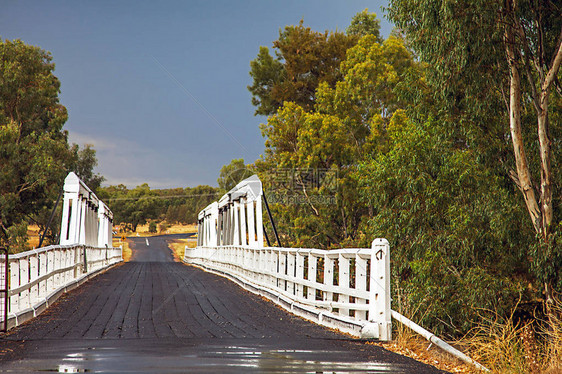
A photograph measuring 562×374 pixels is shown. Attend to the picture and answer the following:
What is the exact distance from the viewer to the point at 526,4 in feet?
50.6

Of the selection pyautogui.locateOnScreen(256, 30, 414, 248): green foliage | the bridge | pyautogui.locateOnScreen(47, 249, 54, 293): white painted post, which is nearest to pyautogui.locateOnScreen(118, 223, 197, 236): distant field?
pyautogui.locateOnScreen(256, 30, 414, 248): green foliage

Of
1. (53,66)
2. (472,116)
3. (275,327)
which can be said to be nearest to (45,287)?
(275,327)

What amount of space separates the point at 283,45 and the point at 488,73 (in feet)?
110

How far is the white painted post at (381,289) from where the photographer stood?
813 cm

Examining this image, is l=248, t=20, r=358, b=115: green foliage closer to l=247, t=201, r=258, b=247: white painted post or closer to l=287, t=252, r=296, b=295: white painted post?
l=247, t=201, r=258, b=247: white painted post

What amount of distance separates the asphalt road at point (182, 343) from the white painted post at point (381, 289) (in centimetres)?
46

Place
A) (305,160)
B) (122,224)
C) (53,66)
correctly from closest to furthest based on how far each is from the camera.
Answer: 1. (305,160)
2. (53,66)
3. (122,224)

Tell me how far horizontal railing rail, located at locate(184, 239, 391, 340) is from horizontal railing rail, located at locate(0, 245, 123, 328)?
4670mm

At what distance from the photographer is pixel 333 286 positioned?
10.1 metres

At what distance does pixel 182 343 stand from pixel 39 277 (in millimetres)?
5606

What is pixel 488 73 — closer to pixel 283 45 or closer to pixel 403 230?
pixel 403 230

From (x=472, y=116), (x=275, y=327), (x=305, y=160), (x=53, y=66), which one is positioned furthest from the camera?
(x=53, y=66)

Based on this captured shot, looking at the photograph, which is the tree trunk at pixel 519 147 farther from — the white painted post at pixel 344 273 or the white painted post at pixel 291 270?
the white painted post at pixel 344 273

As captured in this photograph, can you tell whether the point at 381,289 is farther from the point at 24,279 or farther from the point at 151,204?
the point at 151,204
